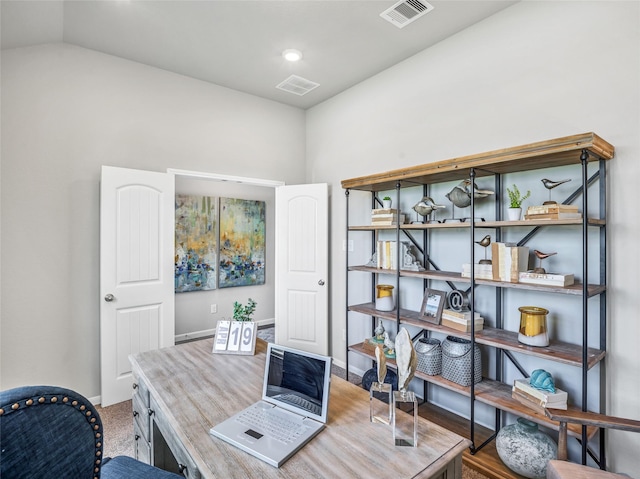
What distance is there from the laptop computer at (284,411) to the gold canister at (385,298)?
1731 mm

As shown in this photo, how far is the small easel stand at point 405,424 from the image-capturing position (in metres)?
1.09

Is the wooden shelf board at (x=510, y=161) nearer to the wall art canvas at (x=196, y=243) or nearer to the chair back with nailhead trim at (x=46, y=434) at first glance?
the chair back with nailhead trim at (x=46, y=434)

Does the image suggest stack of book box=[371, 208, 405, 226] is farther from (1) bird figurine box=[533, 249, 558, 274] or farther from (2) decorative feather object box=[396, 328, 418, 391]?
(2) decorative feather object box=[396, 328, 418, 391]

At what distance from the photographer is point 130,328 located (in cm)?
295

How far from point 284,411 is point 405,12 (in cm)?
270

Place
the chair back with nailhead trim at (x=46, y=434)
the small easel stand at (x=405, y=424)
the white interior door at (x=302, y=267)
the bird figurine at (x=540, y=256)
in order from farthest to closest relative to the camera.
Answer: the white interior door at (x=302, y=267)
the bird figurine at (x=540, y=256)
the small easel stand at (x=405, y=424)
the chair back with nailhead trim at (x=46, y=434)

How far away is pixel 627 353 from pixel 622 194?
89cm

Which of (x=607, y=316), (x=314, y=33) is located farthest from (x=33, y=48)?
(x=607, y=316)

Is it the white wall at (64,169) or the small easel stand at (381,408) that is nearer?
the small easel stand at (381,408)

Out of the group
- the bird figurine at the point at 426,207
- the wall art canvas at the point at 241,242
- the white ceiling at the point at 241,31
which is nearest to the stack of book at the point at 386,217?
the bird figurine at the point at 426,207

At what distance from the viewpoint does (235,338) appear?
1910mm

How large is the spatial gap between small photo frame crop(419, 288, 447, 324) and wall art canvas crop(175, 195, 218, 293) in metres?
3.12

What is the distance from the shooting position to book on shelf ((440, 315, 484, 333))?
224 cm

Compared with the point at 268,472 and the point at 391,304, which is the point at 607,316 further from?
the point at 268,472
